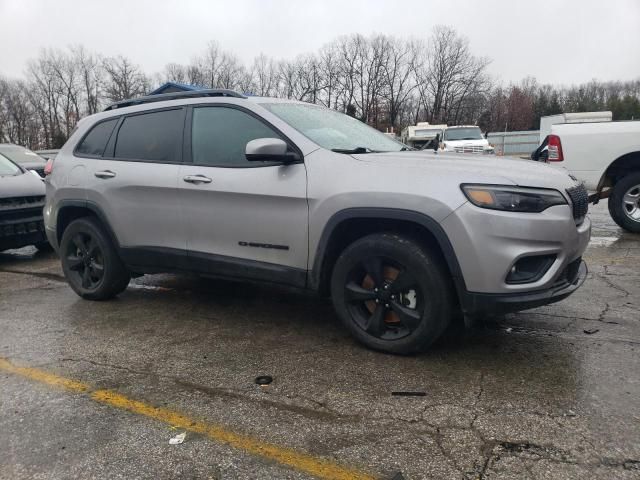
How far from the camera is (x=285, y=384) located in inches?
121

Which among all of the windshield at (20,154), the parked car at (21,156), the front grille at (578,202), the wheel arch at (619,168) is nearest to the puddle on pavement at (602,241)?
the wheel arch at (619,168)

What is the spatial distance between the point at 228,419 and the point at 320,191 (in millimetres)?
1535

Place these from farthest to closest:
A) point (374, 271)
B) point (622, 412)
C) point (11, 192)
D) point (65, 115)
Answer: point (65, 115) → point (11, 192) → point (374, 271) → point (622, 412)

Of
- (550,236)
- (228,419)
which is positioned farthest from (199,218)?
(550,236)

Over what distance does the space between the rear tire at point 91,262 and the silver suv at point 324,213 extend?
15 mm

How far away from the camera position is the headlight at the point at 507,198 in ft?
9.73

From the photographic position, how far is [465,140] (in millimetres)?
20281

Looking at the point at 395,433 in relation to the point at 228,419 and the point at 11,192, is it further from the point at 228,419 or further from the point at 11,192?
the point at 11,192

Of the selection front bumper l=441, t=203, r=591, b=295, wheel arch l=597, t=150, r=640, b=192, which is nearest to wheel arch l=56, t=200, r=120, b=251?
front bumper l=441, t=203, r=591, b=295

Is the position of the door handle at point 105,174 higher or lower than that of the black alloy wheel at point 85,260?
higher

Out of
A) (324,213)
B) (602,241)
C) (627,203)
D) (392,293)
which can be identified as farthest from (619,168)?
(324,213)

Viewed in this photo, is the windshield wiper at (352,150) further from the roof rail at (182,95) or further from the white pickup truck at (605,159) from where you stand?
the white pickup truck at (605,159)

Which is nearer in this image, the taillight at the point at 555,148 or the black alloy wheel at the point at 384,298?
the black alloy wheel at the point at 384,298

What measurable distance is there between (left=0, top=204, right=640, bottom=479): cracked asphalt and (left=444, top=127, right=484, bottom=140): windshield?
1683 cm
